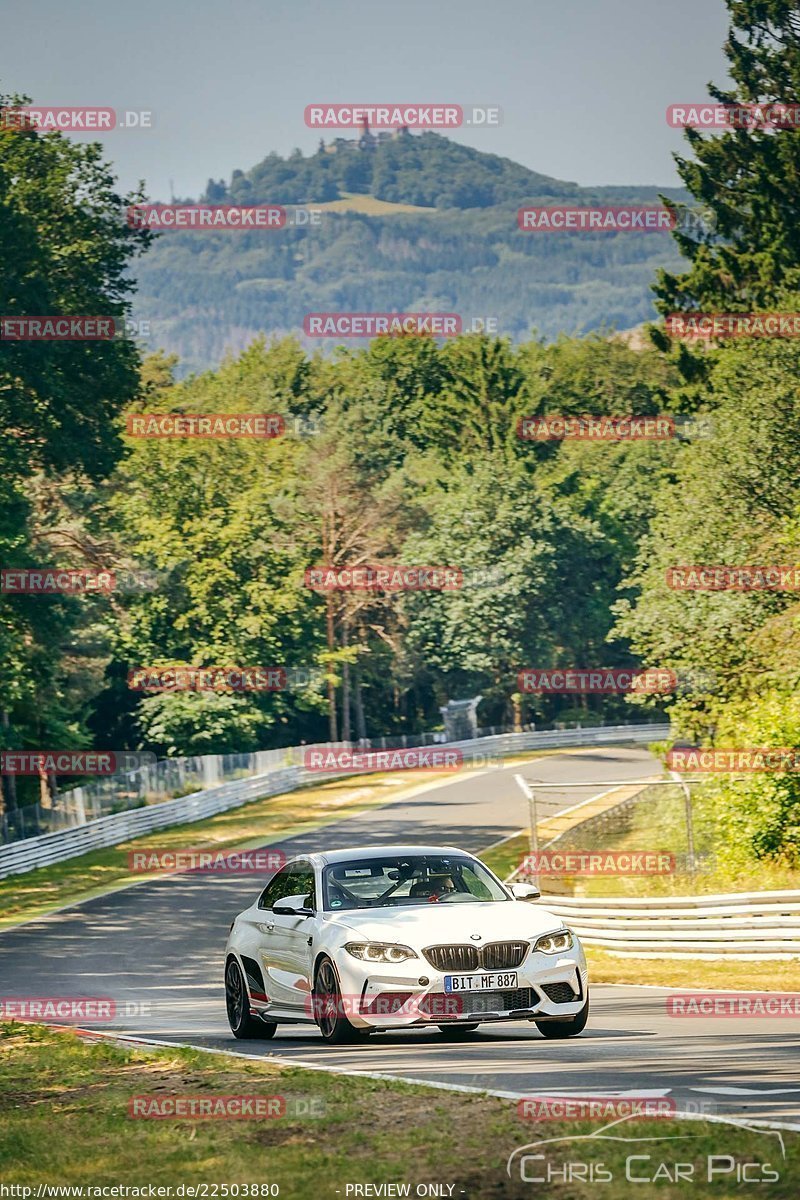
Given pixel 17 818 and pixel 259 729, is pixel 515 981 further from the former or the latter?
pixel 259 729

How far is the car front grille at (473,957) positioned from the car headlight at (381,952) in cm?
13

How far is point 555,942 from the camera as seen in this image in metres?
12.3

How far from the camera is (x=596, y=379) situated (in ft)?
359

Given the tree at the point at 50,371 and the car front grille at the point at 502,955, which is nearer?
the car front grille at the point at 502,955

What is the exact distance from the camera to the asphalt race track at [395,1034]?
386 inches

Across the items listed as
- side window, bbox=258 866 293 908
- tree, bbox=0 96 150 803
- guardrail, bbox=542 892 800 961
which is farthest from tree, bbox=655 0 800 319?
side window, bbox=258 866 293 908

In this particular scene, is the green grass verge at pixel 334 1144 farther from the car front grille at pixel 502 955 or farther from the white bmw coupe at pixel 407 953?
the car front grille at pixel 502 955

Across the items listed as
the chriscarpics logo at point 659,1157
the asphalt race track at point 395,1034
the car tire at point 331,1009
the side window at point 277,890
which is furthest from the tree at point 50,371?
the chriscarpics logo at point 659,1157

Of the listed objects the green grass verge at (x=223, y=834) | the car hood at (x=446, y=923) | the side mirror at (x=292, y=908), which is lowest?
the green grass verge at (x=223, y=834)

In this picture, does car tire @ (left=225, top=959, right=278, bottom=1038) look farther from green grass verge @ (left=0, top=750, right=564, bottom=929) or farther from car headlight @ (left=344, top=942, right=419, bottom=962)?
green grass verge @ (left=0, top=750, right=564, bottom=929)

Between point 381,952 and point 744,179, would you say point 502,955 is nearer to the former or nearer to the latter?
point 381,952

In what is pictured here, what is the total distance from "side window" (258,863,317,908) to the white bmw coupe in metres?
0.03

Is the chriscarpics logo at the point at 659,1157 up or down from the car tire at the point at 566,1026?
up

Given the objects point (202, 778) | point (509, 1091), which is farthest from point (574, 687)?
point (509, 1091)
